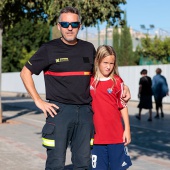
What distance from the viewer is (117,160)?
4629 mm

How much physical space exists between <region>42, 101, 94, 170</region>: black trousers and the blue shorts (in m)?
0.32

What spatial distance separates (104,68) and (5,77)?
40128 mm

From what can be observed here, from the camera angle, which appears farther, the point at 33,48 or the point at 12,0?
the point at 33,48

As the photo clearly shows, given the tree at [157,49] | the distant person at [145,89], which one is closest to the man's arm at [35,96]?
the distant person at [145,89]

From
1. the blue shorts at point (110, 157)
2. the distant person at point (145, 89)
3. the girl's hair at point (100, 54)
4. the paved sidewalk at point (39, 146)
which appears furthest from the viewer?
the distant person at point (145, 89)

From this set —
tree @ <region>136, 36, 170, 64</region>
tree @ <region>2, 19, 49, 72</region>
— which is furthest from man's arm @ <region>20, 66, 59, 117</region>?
tree @ <region>2, 19, 49, 72</region>

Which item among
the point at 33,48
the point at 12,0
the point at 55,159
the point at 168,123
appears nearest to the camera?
the point at 55,159

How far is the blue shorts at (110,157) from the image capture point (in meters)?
4.62

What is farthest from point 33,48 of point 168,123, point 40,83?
point 168,123

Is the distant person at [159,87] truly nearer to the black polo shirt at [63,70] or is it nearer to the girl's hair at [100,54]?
the girl's hair at [100,54]

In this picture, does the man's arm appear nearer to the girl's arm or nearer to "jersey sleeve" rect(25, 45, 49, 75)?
"jersey sleeve" rect(25, 45, 49, 75)

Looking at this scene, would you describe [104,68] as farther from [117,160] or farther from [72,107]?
[117,160]

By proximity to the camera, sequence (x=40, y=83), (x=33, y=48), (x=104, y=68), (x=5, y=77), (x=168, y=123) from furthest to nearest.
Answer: (x=33, y=48), (x=5, y=77), (x=40, y=83), (x=168, y=123), (x=104, y=68)

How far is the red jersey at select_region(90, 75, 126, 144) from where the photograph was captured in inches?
179
